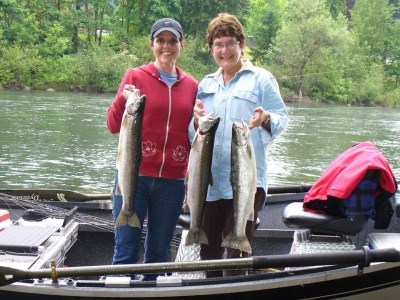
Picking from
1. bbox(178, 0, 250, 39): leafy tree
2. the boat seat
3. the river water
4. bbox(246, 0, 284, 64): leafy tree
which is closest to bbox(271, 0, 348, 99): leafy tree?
bbox(246, 0, 284, 64): leafy tree

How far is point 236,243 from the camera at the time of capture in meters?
3.53

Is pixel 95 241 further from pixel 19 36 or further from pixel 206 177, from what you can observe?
pixel 19 36

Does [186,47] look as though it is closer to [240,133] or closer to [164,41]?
[164,41]

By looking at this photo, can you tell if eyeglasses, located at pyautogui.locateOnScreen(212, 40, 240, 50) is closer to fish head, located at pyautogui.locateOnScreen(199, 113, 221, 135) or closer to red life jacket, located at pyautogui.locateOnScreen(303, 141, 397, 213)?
fish head, located at pyautogui.locateOnScreen(199, 113, 221, 135)

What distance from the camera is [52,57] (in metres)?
42.8

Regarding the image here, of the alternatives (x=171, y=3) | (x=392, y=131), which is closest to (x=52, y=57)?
(x=171, y=3)

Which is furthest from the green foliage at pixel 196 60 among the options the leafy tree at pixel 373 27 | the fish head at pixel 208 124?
the fish head at pixel 208 124

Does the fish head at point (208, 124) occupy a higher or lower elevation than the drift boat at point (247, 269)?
higher

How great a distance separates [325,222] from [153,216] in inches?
42.9

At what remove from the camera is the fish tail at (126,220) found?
3.67m

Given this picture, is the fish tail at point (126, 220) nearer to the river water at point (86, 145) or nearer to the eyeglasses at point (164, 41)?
the eyeglasses at point (164, 41)

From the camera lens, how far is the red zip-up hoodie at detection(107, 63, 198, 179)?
3.68m

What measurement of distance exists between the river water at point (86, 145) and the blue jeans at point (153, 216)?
860 centimetres

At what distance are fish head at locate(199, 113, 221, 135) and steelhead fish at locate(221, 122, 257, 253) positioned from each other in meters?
0.10
